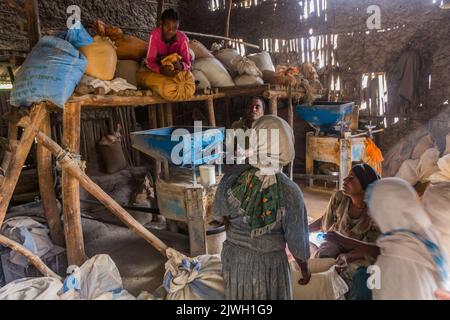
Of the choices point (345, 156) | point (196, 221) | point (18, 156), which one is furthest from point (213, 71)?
point (18, 156)

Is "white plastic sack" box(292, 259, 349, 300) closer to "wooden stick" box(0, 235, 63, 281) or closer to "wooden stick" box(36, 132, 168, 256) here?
"wooden stick" box(36, 132, 168, 256)

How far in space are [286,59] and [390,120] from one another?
10.5 ft

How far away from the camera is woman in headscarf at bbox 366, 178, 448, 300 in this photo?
1831 mm

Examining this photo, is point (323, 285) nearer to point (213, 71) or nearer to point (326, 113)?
point (213, 71)

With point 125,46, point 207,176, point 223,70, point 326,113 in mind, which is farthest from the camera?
point 326,113

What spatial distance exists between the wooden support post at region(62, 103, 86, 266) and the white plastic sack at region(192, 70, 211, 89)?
2.11m

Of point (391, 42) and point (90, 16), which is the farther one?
point (90, 16)

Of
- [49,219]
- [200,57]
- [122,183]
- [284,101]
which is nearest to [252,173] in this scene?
[49,219]

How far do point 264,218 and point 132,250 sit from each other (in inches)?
131

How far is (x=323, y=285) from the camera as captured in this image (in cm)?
282

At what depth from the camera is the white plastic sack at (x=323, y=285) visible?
2783 mm

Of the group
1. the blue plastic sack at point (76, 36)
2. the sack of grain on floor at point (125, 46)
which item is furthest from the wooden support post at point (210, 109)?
the blue plastic sack at point (76, 36)

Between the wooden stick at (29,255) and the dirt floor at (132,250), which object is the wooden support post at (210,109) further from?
the wooden stick at (29,255)

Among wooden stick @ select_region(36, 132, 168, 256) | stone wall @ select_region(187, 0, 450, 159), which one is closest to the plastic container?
wooden stick @ select_region(36, 132, 168, 256)
